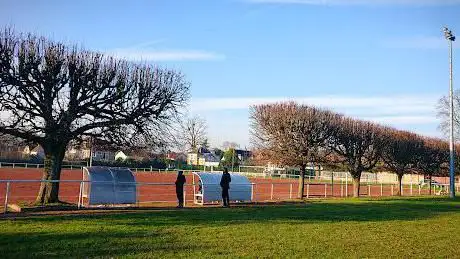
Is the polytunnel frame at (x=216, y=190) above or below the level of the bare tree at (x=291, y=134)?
below

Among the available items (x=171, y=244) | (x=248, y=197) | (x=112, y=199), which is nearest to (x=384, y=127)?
(x=248, y=197)

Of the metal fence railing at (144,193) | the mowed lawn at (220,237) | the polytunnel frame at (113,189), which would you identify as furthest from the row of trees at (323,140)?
the mowed lawn at (220,237)

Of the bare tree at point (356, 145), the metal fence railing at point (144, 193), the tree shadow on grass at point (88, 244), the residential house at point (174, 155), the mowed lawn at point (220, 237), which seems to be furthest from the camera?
the bare tree at point (356, 145)

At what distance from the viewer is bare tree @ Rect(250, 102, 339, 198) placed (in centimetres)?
3319

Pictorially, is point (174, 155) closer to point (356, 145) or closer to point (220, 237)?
point (356, 145)

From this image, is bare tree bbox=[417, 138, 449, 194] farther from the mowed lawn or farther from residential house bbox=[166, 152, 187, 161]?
the mowed lawn

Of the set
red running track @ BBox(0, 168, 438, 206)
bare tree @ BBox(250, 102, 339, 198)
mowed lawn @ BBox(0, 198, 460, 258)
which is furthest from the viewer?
bare tree @ BBox(250, 102, 339, 198)

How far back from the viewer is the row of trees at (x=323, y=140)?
33312 mm

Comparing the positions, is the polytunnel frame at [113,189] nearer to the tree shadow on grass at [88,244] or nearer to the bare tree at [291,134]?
the tree shadow on grass at [88,244]

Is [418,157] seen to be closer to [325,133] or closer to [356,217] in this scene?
[325,133]

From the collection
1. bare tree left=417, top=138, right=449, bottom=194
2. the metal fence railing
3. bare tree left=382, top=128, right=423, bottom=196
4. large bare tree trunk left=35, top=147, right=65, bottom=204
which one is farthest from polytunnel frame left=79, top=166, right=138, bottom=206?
bare tree left=417, top=138, right=449, bottom=194

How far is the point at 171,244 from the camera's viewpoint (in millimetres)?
10391

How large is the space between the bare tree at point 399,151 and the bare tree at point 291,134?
32.0 ft

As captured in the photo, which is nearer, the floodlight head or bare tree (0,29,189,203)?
bare tree (0,29,189,203)
